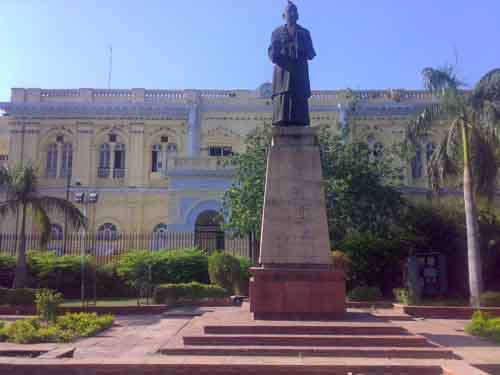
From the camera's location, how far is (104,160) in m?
30.0

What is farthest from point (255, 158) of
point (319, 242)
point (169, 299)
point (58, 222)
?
point (58, 222)

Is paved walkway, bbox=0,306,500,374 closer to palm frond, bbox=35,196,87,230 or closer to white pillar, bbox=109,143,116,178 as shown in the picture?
palm frond, bbox=35,196,87,230

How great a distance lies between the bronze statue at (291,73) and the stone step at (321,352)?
4891 mm

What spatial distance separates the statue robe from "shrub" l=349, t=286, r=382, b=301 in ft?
23.6

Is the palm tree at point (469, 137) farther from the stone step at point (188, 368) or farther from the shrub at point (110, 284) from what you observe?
the shrub at point (110, 284)

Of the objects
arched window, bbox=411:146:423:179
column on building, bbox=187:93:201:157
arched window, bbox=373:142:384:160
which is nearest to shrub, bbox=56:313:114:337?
arched window, bbox=373:142:384:160

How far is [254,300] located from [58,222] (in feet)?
70.2

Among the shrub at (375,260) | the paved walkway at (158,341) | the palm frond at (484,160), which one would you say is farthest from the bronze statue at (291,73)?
the shrub at (375,260)

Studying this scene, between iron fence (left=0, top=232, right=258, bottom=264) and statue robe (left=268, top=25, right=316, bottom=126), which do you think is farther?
iron fence (left=0, top=232, right=258, bottom=264)

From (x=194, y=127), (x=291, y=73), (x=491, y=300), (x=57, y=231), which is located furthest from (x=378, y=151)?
(x=57, y=231)

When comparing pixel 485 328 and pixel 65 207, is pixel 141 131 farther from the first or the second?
pixel 485 328

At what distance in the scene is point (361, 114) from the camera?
29.6m

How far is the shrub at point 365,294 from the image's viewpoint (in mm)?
16312

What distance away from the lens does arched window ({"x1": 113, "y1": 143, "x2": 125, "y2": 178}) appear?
97.8ft
